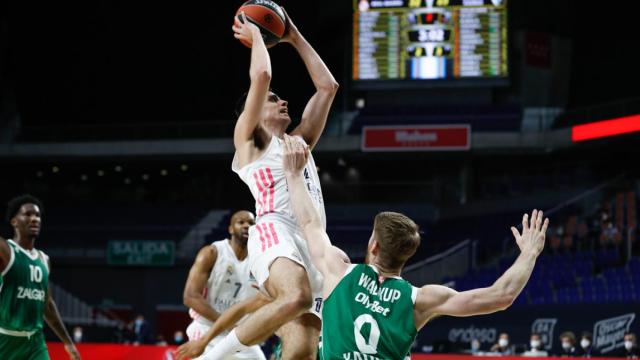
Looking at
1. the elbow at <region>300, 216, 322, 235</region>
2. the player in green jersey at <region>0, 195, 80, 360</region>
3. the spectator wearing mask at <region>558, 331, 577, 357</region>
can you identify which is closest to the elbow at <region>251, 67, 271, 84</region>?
the elbow at <region>300, 216, 322, 235</region>

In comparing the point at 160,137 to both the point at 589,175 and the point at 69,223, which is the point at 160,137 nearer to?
the point at 69,223

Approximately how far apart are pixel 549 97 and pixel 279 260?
21.7 metres

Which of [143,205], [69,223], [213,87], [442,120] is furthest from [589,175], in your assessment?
[69,223]

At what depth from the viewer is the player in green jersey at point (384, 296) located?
3490 mm

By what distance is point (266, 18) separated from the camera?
5164 millimetres

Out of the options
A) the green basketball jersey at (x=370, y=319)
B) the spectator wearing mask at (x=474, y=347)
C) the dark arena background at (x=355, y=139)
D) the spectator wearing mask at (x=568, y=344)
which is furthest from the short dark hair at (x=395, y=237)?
the dark arena background at (x=355, y=139)

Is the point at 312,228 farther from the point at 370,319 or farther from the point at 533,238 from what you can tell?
the point at 533,238

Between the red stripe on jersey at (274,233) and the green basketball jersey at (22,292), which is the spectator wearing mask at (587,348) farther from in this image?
the red stripe on jersey at (274,233)

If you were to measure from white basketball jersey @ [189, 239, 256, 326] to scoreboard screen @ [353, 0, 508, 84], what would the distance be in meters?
14.0

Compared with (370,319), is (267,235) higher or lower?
higher

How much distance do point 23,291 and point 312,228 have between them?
377 cm

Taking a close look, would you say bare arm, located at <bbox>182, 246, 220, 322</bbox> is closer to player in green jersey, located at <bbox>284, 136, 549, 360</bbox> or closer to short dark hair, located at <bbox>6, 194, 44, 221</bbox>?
short dark hair, located at <bbox>6, 194, 44, 221</bbox>

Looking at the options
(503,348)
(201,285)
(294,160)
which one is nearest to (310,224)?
(294,160)

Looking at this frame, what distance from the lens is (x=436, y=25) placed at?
20516 mm
